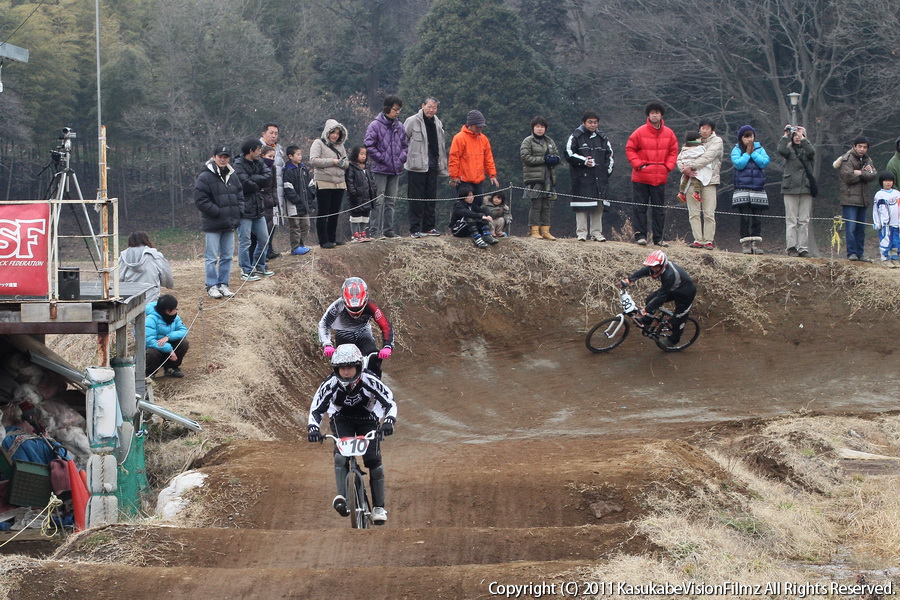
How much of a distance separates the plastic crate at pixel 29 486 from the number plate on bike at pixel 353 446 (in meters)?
3.91

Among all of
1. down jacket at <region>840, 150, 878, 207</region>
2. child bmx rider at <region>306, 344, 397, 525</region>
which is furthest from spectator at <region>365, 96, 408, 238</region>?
child bmx rider at <region>306, 344, 397, 525</region>

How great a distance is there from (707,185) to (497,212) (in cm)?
405

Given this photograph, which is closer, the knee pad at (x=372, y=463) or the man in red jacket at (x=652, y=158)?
the knee pad at (x=372, y=463)

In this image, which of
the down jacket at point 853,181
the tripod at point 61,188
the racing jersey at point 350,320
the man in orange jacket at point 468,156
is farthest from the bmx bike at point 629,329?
the tripod at point 61,188

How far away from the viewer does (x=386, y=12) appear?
5475 cm

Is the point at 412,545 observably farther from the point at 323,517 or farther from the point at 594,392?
the point at 594,392

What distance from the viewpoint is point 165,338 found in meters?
13.6

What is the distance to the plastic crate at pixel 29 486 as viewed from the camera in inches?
424

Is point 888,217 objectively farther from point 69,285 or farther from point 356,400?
point 69,285

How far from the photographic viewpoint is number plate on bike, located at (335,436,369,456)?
912cm

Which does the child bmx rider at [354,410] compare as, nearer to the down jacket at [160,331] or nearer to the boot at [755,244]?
the down jacket at [160,331]

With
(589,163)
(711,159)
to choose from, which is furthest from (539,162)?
(711,159)

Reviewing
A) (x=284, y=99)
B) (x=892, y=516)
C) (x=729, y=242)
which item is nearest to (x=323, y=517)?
(x=892, y=516)

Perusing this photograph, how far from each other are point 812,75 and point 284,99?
74.1 ft
